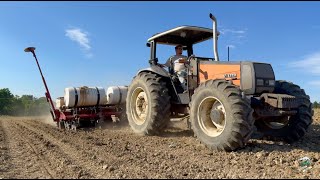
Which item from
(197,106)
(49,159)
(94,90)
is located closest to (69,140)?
(49,159)

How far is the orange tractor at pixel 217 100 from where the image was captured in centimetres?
617

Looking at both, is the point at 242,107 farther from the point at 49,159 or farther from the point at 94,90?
the point at 94,90

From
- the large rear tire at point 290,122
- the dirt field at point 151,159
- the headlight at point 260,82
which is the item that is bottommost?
the dirt field at point 151,159

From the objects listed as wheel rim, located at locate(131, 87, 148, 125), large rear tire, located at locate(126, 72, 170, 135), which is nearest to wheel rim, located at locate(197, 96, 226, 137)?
large rear tire, located at locate(126, 72, 170, 135)

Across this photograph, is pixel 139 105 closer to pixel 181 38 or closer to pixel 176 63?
pixel 176 63

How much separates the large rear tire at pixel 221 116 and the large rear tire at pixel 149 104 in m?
1.38

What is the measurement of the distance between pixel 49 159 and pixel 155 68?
152 inches

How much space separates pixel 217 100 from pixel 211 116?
0.32 metres

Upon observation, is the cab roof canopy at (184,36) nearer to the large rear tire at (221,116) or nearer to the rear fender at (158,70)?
the rear fender at (158,70)

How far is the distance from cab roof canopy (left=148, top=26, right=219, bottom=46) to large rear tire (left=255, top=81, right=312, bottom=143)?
2218 millimetres

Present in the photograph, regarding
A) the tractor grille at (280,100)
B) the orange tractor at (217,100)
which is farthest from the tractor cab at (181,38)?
the tractor grille at (280,100)

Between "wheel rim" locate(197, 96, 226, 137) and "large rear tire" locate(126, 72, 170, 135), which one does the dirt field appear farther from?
"large rear tire" locate(126, 72, 170, 135)

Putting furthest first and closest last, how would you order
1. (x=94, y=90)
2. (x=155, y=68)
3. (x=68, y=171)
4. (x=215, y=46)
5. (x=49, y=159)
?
1. (x=94, y=90)
2. (x=155, y=68)
3. (x=215, y=46)
4. (x=49, y=159)
5. (x=68, y=171)

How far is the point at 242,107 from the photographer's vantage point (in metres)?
6.02
